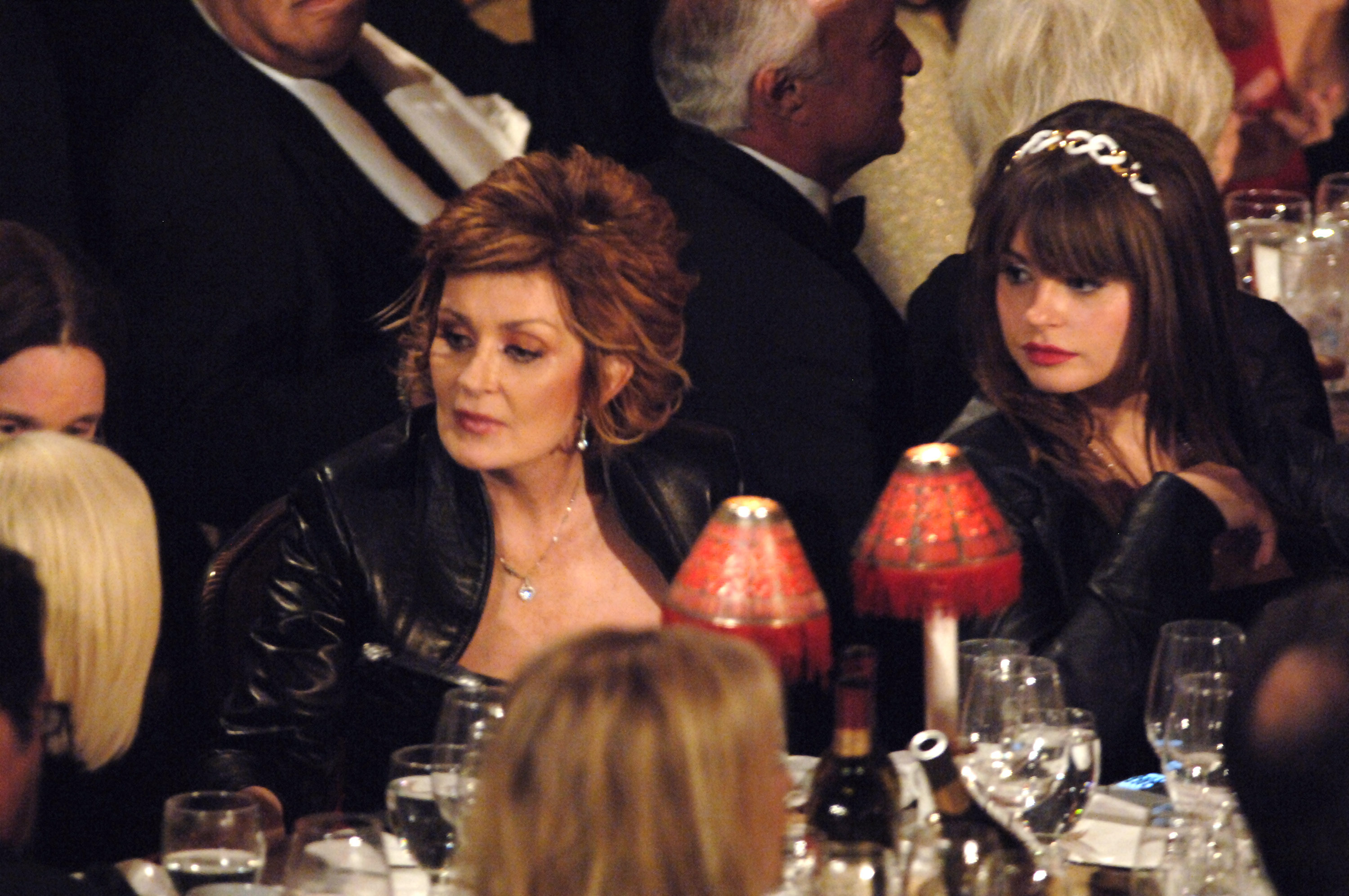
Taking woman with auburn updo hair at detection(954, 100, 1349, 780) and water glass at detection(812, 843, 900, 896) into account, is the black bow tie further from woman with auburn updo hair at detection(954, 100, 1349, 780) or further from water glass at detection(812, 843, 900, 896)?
water glass at detection(812, 843, 900, 896)

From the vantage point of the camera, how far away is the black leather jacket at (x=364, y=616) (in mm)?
2744

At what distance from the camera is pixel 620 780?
1429 mm

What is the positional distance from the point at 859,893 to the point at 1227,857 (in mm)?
397

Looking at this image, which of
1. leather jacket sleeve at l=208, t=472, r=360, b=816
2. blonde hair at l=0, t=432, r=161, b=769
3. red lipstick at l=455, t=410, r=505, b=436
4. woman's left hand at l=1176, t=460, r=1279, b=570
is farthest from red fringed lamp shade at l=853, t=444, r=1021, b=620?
leather jacket sleeve at l=208, t=472, r=360, b=816

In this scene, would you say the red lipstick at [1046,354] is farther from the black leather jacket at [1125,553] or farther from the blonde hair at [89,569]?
the blonde hair at [89,569]

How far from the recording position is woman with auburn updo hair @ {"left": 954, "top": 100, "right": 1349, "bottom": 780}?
2.65m

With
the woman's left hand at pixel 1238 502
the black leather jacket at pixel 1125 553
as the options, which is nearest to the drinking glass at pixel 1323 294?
the black leather jacket at pixel 1125 553

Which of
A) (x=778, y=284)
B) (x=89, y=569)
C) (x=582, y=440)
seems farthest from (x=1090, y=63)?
(x=89, y=569)

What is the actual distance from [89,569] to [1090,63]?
2079 mm

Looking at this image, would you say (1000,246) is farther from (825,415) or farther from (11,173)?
(11,173)

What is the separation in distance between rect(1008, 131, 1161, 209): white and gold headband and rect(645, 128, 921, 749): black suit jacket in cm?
62

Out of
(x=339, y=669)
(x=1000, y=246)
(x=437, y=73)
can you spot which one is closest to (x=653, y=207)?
(x=1000, y=246)

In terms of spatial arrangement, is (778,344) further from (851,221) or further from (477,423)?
(477,423)

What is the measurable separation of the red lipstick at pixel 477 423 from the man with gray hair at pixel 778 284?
659 mm
